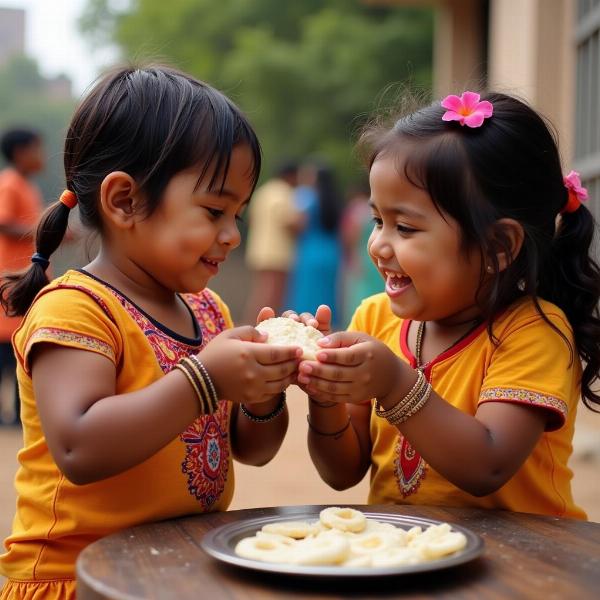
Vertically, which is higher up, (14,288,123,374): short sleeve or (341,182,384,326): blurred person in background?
(341,182,384,326): blurred person in background

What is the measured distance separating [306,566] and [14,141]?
20.6 feet

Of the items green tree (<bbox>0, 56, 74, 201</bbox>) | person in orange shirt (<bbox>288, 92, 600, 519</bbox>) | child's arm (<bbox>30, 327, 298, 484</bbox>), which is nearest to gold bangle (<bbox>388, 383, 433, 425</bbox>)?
person in orange shirt (<bbox>288, 92, 600, 519</bbox>)

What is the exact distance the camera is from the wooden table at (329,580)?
4.57 ft

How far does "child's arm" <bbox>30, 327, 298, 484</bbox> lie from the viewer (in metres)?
1.75

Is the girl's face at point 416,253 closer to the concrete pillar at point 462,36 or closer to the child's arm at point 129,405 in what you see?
the child's arm at point 129,405

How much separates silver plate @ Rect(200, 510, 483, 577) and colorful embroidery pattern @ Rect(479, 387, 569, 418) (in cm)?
38

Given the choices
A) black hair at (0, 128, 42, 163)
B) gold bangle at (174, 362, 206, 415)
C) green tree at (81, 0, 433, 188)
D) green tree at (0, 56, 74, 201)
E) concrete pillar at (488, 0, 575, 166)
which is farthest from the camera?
green tree at (0, 56, 74, 201)

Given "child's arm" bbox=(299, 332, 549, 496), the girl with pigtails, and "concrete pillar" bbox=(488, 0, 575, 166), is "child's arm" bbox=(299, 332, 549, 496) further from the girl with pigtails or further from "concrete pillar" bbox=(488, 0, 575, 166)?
"concrete pillar" bbox=(488, 0, 575, 166)

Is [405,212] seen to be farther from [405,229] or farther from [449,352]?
[449,352]

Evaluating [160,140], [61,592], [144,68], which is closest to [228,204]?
[160,140]

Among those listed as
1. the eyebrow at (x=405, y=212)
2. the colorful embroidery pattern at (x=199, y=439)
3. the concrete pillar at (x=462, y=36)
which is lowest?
the colorful embroidery pattern at (x=199, y=439)

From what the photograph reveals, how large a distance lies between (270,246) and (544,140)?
10.1 metres

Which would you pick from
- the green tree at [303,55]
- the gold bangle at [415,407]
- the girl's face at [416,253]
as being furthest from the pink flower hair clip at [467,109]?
the green tree at [303,55]

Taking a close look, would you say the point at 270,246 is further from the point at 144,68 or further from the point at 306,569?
the point at 306,569
